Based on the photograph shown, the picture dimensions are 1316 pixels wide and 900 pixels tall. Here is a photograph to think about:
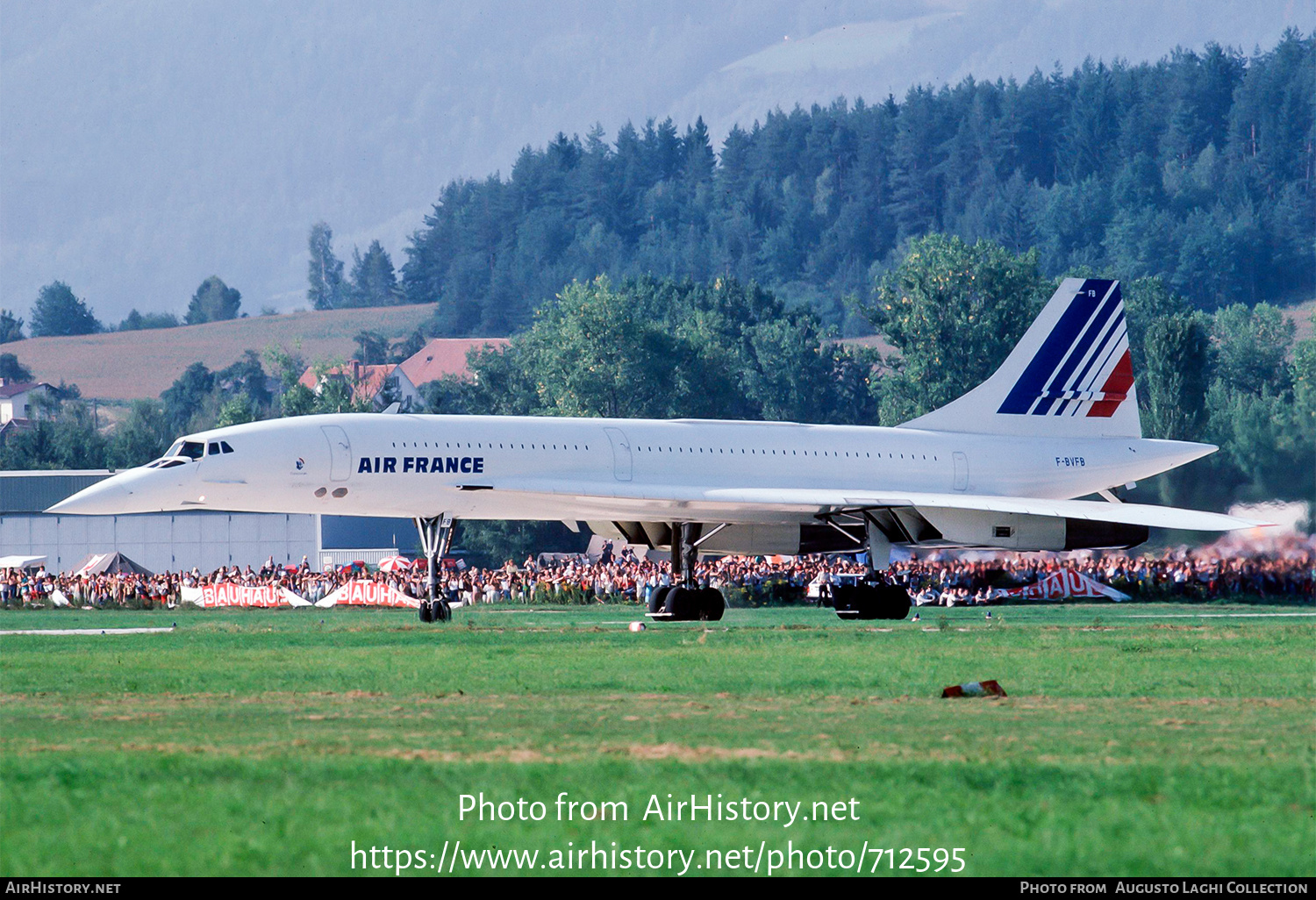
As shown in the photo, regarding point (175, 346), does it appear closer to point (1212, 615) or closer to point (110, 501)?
point (110, 501)

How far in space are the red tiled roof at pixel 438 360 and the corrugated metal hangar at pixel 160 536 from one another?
82444 millimetres

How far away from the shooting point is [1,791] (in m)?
8.23

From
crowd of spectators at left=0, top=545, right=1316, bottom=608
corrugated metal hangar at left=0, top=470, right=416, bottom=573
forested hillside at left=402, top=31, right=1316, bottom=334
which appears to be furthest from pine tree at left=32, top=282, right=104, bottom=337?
crowd of spectators at left=0, top=545, right=1316, bottom=608

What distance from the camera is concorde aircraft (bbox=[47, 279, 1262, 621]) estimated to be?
2425 cm

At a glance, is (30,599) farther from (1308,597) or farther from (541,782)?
(541,782)

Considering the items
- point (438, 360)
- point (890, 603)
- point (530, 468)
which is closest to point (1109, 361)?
point (890, 603)

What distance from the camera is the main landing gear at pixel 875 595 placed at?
26.3m

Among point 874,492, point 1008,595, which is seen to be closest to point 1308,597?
point 1008,595

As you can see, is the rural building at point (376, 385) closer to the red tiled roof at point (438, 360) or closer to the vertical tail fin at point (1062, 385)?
the red tiled roof at point (438, 360)

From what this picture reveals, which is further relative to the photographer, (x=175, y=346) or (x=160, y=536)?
(x=175, y=346)

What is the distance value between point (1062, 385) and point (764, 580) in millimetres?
6988

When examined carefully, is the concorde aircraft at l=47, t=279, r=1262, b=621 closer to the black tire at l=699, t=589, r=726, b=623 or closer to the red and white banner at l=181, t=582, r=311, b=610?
the black tire at l=699, t=589, r=726, b=623

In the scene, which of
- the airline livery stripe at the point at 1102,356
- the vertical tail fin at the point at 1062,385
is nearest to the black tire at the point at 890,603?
the vertical tail fin at the point at 1062,385

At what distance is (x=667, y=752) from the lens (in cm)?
967
